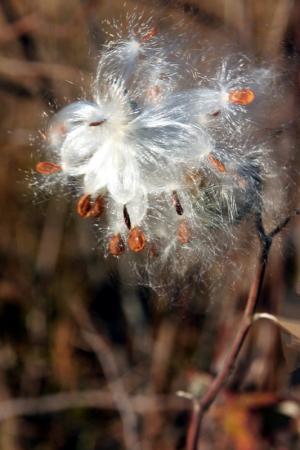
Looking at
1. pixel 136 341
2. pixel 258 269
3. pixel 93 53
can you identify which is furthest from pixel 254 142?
pixel 136 341

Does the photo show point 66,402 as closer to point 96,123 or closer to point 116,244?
point 116,244

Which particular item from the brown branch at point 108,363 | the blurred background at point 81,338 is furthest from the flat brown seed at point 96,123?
the brown branch at point 108,363

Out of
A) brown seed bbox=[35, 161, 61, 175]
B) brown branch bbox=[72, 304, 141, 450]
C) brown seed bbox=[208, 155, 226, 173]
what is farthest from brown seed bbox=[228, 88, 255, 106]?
brown branch bbox=[72, 304, 141, 450]

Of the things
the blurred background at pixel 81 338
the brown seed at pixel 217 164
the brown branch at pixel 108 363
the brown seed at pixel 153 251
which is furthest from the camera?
the brown branch at pixel 108 363

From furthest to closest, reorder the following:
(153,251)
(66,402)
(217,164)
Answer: (66,402) < (153,251) < (217,164)

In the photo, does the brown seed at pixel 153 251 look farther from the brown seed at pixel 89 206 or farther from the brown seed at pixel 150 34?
the brown seed at pixel 150 34

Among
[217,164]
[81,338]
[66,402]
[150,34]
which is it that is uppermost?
[150,34]

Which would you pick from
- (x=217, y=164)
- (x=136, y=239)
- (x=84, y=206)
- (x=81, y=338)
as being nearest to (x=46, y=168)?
(x=84, y=206)
